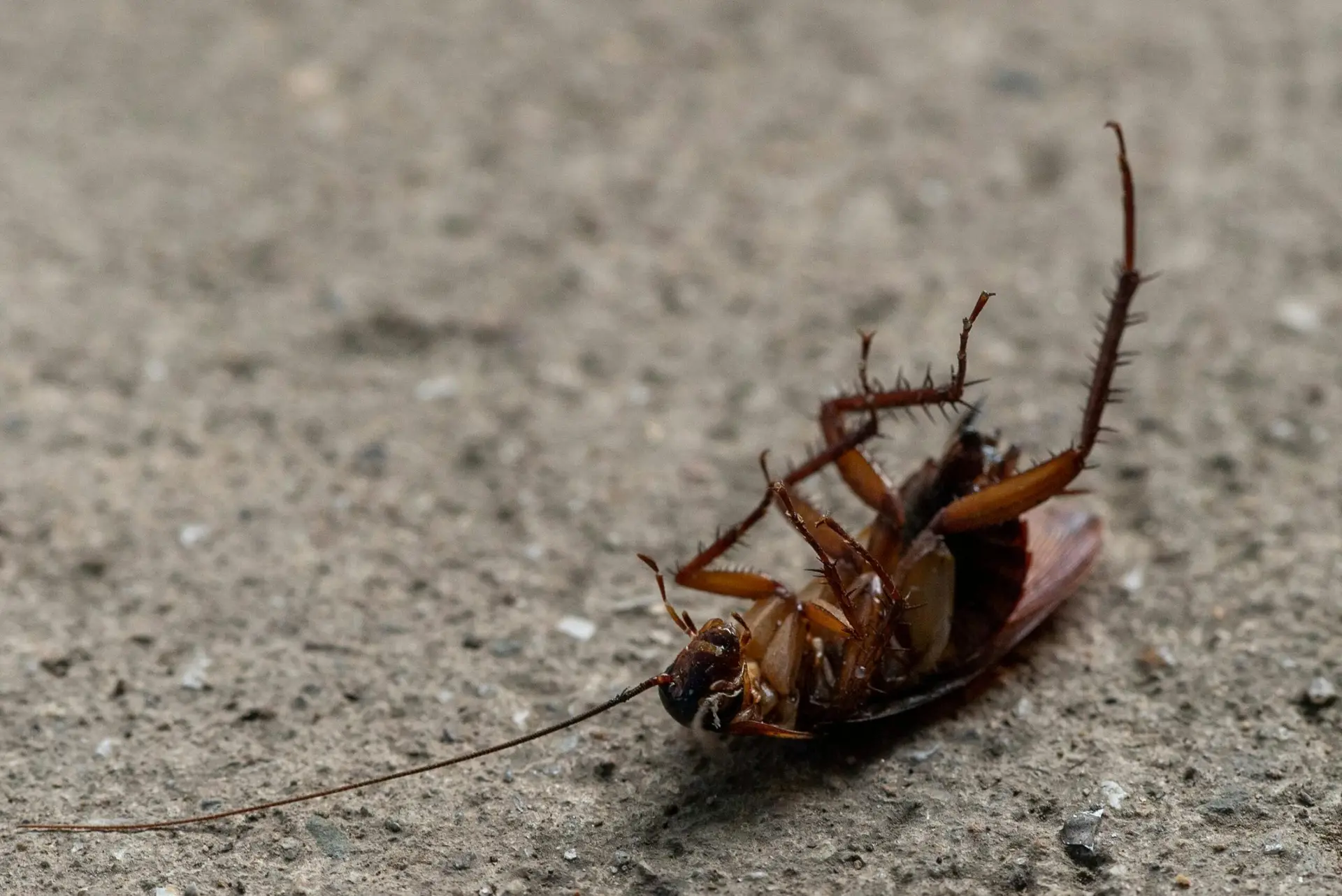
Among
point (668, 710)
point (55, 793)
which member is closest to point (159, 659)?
point (55, 793)

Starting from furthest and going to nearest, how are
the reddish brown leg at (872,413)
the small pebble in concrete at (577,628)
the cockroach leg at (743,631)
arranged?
1. the small pebble in concrete at (577,628)
2. the reddish brown leg at (872,413)
3. the cockroach leg at (743,631)

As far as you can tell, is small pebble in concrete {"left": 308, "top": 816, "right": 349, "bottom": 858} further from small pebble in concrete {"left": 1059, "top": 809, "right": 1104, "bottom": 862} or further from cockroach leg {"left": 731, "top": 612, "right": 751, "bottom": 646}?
small pebble in concrete {"left": 1059, "top": 809, "right": 1104, "bottom": 862}

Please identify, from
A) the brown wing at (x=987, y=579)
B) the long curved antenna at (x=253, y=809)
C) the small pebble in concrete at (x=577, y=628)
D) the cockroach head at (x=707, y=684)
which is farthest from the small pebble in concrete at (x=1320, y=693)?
the small pebble in concrete at (x=577, y=628)

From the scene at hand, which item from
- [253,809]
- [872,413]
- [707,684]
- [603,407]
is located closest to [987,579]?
[872,413]

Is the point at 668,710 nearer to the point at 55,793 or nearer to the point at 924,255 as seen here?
the point at 55,793

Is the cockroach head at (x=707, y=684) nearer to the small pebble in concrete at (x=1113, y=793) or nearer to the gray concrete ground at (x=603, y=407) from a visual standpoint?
the gray concrete ground at (x=603, y=407)

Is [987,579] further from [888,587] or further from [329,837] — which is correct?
[329,837]

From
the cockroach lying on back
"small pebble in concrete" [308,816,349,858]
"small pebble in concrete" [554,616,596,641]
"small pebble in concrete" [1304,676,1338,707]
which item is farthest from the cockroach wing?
"small pebble in concrete" [308,816,349,858]

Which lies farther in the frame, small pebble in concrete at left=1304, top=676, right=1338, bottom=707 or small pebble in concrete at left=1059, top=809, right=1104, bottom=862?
small pebble in concrete at left=1304, top=676, right=1338, bottom=707
